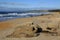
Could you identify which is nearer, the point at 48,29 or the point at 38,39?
the point at 38,39

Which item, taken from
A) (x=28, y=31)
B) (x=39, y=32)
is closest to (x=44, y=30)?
(x=39, y=32)

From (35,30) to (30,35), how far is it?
0.86m

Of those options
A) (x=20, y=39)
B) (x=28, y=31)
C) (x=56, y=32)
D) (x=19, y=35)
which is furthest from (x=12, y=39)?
(x=56, y=32)

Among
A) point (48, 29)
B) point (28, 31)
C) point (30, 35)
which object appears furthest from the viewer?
point (48, 29)

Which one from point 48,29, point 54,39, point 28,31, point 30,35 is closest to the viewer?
point 54,39

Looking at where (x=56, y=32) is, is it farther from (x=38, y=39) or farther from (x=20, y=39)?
(x=20, y=39)

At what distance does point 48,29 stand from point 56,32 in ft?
2.32

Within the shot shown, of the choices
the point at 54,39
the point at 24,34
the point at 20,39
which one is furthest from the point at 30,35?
the point at 54,39

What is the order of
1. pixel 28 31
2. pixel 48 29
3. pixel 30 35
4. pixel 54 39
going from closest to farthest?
1. pixel 54 39
2. pixel 30 35
3. pixel 28 31
4. pixel 48 29

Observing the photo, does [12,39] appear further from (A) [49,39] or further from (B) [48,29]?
(B) [48,29]

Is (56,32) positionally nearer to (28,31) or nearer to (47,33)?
(47,33)

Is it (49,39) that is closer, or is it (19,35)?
(49,39)

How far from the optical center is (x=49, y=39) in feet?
18.9

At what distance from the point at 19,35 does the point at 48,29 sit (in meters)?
1.75
